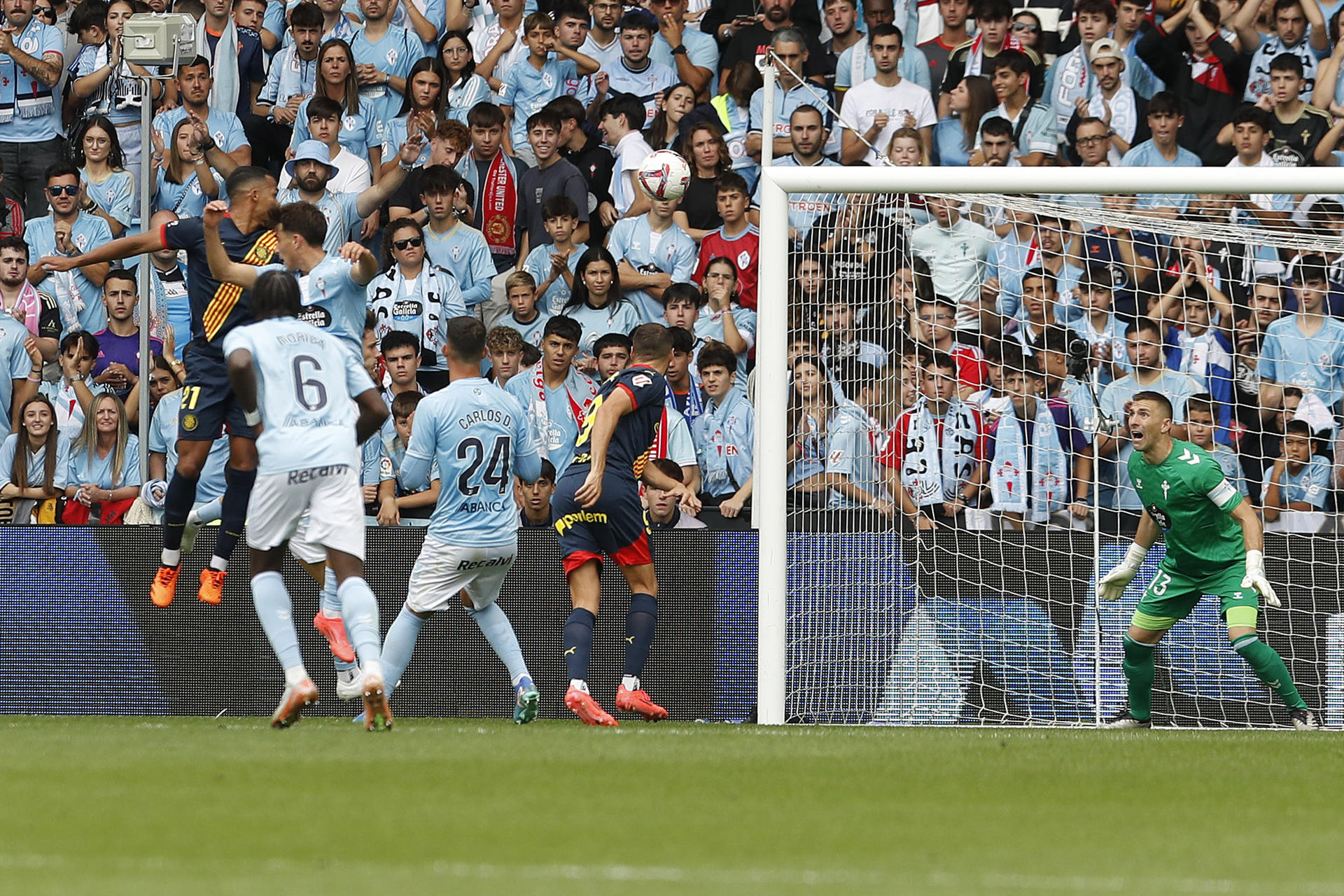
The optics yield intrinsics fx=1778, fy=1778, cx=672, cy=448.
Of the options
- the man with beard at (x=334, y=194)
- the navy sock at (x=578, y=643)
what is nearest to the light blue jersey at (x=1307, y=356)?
the navy sock at (x=578, y=643)

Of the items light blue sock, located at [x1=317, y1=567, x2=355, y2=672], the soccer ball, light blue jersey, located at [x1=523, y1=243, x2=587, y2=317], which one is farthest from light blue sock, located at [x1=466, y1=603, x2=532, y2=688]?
light blue jersey, located at [x1=523, y1=243, x2=587, y2=317]

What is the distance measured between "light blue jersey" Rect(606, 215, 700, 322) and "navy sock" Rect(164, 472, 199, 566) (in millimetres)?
5013

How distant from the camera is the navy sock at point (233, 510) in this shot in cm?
998

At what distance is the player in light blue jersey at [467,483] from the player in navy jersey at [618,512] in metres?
0.39

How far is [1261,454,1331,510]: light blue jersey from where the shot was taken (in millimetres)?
12414

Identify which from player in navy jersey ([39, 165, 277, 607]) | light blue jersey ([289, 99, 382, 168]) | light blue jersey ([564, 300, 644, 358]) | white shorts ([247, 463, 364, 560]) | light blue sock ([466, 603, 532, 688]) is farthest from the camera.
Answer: light blue jersey ([289, 99, 382, 168])

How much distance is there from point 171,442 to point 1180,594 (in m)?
7.69

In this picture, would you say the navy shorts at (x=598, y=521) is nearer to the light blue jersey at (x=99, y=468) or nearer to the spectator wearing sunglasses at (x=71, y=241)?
the light blue jersey at (x=99, y=468)

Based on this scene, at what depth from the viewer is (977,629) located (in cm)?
1200

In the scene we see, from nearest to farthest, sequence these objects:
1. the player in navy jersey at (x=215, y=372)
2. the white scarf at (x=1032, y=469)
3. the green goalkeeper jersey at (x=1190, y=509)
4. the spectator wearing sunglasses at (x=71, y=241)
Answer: the player in navy jersey at (x=215, y=372), the green goalkeeper jersey at (x=1190, y=509), the white scarf at (x=1032, y=469), the spectator wearing sunglasses at (x=71, y=241)

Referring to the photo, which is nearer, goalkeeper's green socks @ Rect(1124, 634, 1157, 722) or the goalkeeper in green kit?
the goalkeeper in green kit

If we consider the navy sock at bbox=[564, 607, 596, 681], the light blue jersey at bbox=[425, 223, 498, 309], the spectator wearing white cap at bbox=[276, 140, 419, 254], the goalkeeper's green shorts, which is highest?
the spectator wearing white cap at bbox=[276, 140, 419, 254]

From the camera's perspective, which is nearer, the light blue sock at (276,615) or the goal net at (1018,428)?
the light blue sock at (276,615)

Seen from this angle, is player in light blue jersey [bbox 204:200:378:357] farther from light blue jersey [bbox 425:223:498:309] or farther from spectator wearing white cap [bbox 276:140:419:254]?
spectator wearing white cap [bbox 276:140:419:254]
